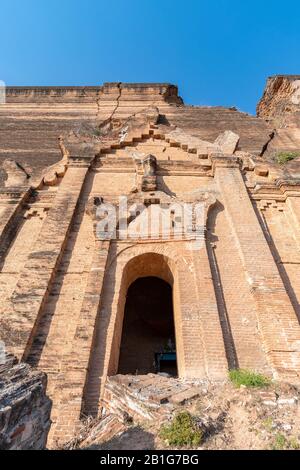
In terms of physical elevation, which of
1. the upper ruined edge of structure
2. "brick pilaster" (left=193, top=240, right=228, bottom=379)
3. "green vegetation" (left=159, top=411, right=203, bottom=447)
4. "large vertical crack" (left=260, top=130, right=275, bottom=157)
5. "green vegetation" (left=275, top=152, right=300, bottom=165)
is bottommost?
"green vegetation" (left=159, top=411, right=203, bottom=447)

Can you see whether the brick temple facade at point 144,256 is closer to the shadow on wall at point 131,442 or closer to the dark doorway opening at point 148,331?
the dark doorway opening at point 148,331

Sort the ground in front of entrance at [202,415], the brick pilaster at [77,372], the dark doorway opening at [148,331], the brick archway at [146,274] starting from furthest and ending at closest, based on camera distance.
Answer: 1. the dark doorway opening at [148,331]
2. the brick archway at [146,274]
3. the brick pilaster at [77,372]
4. the ground in front of entrance at [202,415]

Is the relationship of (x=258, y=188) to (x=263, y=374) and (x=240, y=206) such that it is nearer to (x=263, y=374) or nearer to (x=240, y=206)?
(x=240, y=206)

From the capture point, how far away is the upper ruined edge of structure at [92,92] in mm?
19953

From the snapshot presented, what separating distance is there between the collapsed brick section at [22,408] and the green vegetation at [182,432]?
1.47m

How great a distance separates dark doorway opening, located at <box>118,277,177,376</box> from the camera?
1159 cm

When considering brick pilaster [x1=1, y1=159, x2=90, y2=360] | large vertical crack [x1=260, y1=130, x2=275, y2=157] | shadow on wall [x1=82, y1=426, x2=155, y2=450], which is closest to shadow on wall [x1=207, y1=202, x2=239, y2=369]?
shadow on wall [x1=82, y1=426, x2=155, y2=450]

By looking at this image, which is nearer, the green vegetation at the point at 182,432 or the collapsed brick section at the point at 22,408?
the collapsed brick section at the point at 22,408

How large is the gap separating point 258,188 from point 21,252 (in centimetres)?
775

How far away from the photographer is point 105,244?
890 centimetres

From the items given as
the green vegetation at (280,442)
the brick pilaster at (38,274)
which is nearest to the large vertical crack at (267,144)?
the brick pilaster at (38,274)

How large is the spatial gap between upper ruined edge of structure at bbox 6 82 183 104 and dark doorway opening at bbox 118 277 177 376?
12218 mm

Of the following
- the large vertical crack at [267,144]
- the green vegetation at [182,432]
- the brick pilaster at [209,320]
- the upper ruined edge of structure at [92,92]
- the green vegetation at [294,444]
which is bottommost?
the green vegetation at [294,444]

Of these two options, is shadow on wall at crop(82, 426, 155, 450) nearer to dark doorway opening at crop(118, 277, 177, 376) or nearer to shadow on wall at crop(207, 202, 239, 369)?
shadow on wall at crop(207, 202, 239, 369)
